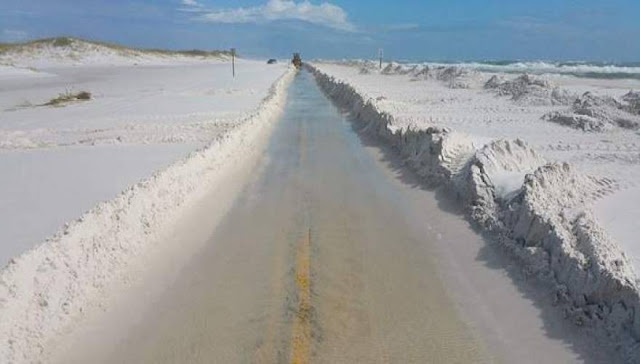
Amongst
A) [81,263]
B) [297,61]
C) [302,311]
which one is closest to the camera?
[302,311]

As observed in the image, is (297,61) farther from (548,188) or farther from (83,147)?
(548,188)

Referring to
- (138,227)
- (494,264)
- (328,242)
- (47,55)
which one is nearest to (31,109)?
(138,227)

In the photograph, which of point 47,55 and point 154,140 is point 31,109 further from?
point 47,55

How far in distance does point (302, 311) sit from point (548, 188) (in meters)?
4.44

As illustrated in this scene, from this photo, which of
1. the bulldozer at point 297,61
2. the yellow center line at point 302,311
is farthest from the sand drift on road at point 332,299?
the bulldozer at point 297,61

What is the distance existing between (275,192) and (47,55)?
276ft

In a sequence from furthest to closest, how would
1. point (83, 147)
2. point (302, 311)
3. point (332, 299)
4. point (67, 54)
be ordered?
1. point (67, 54)
2. point (83, 147)
3. point (332, 299)
4. point (302, 311)

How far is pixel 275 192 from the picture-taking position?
35.3 feet

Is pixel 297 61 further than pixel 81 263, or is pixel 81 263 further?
pixel 297 61

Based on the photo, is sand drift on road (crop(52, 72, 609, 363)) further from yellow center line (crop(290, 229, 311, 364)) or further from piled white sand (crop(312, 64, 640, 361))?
piled white sand (crop(312, 64, 640, 361))

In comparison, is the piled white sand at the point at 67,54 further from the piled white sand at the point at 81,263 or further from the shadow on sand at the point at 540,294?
the shadow on sand at the point at 540,294

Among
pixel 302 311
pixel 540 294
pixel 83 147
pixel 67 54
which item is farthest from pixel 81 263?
pixel 67 54

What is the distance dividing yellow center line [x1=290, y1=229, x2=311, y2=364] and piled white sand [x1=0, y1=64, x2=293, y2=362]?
1.88 metres

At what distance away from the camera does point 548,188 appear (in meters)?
8.50
